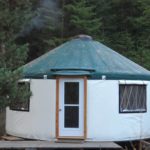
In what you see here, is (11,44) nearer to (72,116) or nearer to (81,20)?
(72,116)

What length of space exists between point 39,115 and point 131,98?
2.04 meters

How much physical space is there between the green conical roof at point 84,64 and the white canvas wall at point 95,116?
0.67 ft

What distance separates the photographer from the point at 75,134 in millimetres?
10680

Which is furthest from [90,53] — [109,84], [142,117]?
[142,117]

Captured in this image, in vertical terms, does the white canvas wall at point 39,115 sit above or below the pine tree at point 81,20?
below

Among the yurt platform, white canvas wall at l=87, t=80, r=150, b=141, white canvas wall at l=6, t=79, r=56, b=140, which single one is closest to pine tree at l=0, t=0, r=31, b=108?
the yurt platform

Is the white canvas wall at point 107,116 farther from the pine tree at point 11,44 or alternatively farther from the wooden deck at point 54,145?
the pine tree at point 11,44

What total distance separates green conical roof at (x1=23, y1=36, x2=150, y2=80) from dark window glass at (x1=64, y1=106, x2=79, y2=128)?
749mm

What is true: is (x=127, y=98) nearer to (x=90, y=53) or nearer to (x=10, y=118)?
(x=90, y=53)

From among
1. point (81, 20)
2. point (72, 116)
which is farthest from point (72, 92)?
point (81, 20)

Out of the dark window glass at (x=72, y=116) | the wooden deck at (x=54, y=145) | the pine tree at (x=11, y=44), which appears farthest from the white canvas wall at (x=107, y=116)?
the pine tree at (x=11, y=44)

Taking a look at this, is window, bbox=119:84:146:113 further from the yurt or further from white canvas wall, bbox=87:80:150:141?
white canvas wall, bbox=87:80:150:141

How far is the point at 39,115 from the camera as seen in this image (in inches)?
437

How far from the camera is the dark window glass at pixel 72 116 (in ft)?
35.1
